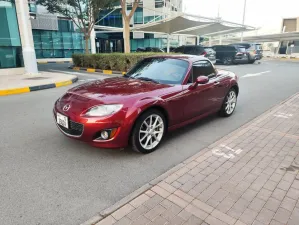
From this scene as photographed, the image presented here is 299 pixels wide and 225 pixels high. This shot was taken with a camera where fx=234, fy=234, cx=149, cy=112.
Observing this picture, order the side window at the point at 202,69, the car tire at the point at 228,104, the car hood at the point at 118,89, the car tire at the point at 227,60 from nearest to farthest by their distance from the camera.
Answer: the car hood at the point at 118,89, the side window at the point at 202,69, the car tire at the point at 228,104, the car tire at the point at 227,60

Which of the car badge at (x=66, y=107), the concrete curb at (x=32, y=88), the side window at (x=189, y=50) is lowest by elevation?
the concrete curb at (x=32, y=88)

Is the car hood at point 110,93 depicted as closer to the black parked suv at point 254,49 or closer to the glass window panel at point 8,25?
the glass window panel at point 8,25

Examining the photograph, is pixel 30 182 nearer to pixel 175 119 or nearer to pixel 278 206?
pixel 175 119

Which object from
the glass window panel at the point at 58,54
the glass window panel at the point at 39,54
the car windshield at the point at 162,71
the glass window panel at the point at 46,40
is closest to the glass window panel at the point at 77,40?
the glass window panel at the point at 58,54

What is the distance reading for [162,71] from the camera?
170 inches

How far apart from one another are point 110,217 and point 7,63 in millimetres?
13165

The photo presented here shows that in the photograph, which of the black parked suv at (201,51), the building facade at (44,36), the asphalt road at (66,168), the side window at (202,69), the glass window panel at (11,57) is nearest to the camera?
the asphalt road at (66,168)

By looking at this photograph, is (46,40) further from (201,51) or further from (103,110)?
(103,110)

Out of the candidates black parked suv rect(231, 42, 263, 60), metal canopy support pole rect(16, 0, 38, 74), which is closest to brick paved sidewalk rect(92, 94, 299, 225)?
metal canopy support pole rect(16, 0, 38, 74)

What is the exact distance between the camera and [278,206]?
2395 mm

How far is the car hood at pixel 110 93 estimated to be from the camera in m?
3.27

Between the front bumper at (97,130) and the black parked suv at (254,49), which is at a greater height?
the black parked suv at (254,49)

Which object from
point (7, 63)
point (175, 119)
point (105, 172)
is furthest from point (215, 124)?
point (7, 63)

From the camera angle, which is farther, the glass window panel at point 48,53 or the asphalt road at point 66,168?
the glass window panel at point 48,53
